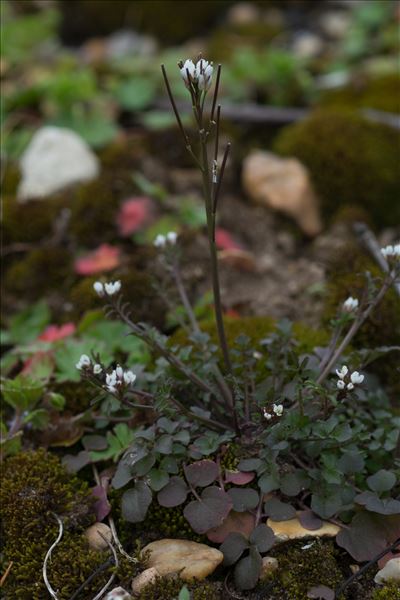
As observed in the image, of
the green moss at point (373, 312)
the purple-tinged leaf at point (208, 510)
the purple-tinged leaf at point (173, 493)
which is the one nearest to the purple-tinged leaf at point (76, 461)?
the purple-tinged leaf at point (173, 493)

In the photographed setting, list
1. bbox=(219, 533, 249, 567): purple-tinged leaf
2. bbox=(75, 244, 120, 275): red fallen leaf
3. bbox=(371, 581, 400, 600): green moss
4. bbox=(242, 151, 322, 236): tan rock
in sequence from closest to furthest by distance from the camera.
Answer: bbox=(371, 581, 400, 600): green moss, bbox=(219, 533, 249, 567): purple-tinged leaf, bbox=(75, 244, 120, 275): red fallen leaf, bbox=(242, 151, 322, 236): tan rock

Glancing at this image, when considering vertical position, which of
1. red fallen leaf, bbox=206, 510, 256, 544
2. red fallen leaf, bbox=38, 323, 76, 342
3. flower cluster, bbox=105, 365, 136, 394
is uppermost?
flower cluster, bbox=105, 365, 136, 394

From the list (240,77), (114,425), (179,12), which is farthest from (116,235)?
(179,12)

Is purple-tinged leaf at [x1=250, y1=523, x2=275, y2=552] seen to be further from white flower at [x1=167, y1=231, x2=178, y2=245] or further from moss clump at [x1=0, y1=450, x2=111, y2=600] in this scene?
white flower at [x1=167, y1=231, x2=178, y2=245]

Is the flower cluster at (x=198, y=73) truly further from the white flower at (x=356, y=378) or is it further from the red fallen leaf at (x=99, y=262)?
the red fallen leaf at (x=99, y=262)

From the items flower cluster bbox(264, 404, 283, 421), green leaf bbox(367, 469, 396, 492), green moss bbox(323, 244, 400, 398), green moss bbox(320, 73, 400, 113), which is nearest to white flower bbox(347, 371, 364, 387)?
flower cluster bbox(264, 404, 283, 421)

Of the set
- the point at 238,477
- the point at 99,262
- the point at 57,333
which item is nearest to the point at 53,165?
the point at 99,262
